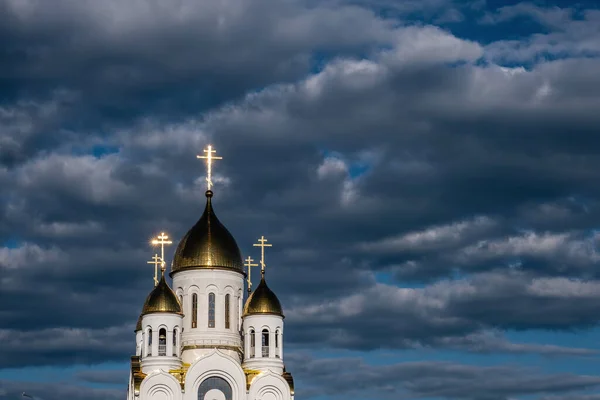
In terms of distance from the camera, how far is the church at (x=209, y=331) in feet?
197

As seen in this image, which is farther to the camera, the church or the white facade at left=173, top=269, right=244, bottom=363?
the white facade at left=173, top=269, right=244, bottom=363

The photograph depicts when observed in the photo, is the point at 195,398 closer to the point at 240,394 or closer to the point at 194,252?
the point at 240,394

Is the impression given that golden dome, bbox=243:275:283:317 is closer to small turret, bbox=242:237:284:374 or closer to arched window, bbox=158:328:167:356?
small turret, bbox=242:237:284:374

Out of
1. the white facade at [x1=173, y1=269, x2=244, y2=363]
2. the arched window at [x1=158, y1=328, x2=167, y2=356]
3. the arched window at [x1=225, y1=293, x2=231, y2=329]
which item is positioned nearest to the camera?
the arched window at [x1=158, y1=328, x2=167, y2=356]

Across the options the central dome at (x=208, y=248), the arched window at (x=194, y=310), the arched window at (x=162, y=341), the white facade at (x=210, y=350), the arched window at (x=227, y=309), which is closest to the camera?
the white facade at (x=210, y=350)

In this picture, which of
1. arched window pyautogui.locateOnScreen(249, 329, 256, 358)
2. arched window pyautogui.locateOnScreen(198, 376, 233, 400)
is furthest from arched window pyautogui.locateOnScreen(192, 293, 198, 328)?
arched window pyautogui.locateOnScreen(198, 376, 233, 400)

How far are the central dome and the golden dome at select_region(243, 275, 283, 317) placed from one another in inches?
74.0

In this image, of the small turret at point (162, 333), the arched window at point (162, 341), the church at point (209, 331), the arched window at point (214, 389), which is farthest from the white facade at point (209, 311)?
the arched window at point (214, 389)

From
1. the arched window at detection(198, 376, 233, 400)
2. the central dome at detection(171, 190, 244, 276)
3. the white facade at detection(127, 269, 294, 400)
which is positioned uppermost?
the central dome at detection(171, 190, 244, 276)

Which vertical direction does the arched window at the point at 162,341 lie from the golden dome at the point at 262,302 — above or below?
below

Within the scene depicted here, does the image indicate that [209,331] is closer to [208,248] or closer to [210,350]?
[210,350]

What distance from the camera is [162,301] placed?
201ft

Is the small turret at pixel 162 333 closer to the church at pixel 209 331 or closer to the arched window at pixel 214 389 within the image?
the church at pixel 209 331

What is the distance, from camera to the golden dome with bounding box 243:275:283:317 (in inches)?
2461
